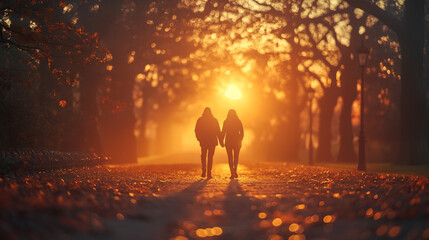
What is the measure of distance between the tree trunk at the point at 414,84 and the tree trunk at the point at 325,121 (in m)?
13.9

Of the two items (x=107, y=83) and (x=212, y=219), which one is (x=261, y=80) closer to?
(x=107, y=83)

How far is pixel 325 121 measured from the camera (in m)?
41.8

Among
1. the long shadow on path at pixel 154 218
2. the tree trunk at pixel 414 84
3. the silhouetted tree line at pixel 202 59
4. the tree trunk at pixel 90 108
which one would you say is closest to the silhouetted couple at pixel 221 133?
the silhouetted tree line at pixel 202 59

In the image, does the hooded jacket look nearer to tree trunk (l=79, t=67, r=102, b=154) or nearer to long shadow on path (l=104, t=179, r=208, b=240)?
long shadow on path (l=104, t=179, r=208, b=240)

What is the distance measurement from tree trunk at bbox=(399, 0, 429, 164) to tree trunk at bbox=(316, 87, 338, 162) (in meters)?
13.9

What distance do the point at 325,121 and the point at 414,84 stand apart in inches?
634

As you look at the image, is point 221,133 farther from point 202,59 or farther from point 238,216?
point 202,59

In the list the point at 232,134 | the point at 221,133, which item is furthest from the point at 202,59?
the point at 232,134

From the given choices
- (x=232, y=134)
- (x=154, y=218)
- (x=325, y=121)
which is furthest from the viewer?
(x=325, y=121)

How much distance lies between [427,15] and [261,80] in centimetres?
1402

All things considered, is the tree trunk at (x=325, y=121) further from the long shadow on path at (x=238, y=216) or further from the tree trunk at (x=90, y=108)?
the long shadow on path at (x=238, y=216)

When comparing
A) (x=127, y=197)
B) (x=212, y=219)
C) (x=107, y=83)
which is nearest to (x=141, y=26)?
(x=107, y=83)

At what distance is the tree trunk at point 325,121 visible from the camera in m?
40.3

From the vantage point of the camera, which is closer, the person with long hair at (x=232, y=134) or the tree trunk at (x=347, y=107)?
the person with long hair at (x=232, y=134)
